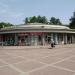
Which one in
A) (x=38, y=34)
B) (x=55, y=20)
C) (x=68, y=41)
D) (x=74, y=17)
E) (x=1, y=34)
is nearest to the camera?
(x=38, y=34)

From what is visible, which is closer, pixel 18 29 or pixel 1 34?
pixel 18 29

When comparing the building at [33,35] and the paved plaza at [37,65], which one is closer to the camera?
the paved plaza at [37,65]

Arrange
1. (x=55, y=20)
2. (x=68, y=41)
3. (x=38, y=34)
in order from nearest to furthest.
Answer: (x=38, y=34)
(x=68, y=41)
(x=55, y=20)

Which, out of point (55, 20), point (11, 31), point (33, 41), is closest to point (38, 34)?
point (33, 41)

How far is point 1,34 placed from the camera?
4572 centimetres

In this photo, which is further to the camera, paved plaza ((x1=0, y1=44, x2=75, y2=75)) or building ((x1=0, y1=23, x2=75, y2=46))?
building ((x1=0, y1=23, x2=75, y2=46))

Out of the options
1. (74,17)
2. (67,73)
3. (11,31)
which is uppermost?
(74,17)

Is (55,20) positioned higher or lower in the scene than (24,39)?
higher

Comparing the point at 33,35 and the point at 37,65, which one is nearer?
the point at 37,65

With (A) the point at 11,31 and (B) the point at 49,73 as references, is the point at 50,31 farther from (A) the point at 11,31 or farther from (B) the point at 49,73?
(B) the point at 49,73

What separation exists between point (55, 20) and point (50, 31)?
74.5 meters

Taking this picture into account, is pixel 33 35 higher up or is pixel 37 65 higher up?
pixel 33 35

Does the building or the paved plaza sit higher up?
the building

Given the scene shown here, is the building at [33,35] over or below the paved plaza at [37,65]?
over
